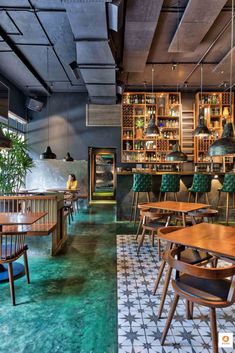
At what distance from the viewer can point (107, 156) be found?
1027 cm

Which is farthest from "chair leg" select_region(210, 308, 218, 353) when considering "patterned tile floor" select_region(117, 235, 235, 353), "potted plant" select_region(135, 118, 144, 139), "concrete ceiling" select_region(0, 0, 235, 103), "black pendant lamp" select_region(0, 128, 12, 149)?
"potted plant" select_region(135, 118, 144, 139)

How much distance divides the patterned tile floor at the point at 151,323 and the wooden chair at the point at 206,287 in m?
0.15

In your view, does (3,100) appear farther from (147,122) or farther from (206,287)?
(206,287)

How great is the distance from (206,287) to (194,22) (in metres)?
4.13

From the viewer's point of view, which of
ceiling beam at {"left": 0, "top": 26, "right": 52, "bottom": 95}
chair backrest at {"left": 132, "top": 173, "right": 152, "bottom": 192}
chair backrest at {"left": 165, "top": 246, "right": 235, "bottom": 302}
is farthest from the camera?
chair backrest at {"left": 132, "top": 173, "right": 152, "bottom": 192}

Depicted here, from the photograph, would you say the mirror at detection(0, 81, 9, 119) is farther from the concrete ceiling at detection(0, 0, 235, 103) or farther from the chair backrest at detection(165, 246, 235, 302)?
the chair backrest at detection(165, 246, 235, 302)

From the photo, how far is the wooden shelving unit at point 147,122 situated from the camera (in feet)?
27.8

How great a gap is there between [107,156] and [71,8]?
7.01 meters

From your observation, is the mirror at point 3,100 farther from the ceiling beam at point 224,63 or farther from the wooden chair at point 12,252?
the ceiling beam at point 224,63

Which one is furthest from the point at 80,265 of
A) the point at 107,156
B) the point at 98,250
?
the point at 107,156

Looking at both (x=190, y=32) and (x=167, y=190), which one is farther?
(x=167, y=190)

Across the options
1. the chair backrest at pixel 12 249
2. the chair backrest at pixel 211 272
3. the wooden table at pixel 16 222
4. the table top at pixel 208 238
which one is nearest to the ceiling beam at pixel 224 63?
the table top at pixel 208 238

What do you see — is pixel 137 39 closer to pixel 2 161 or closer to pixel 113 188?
pixel 2 161

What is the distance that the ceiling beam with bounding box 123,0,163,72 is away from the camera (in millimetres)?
3682
